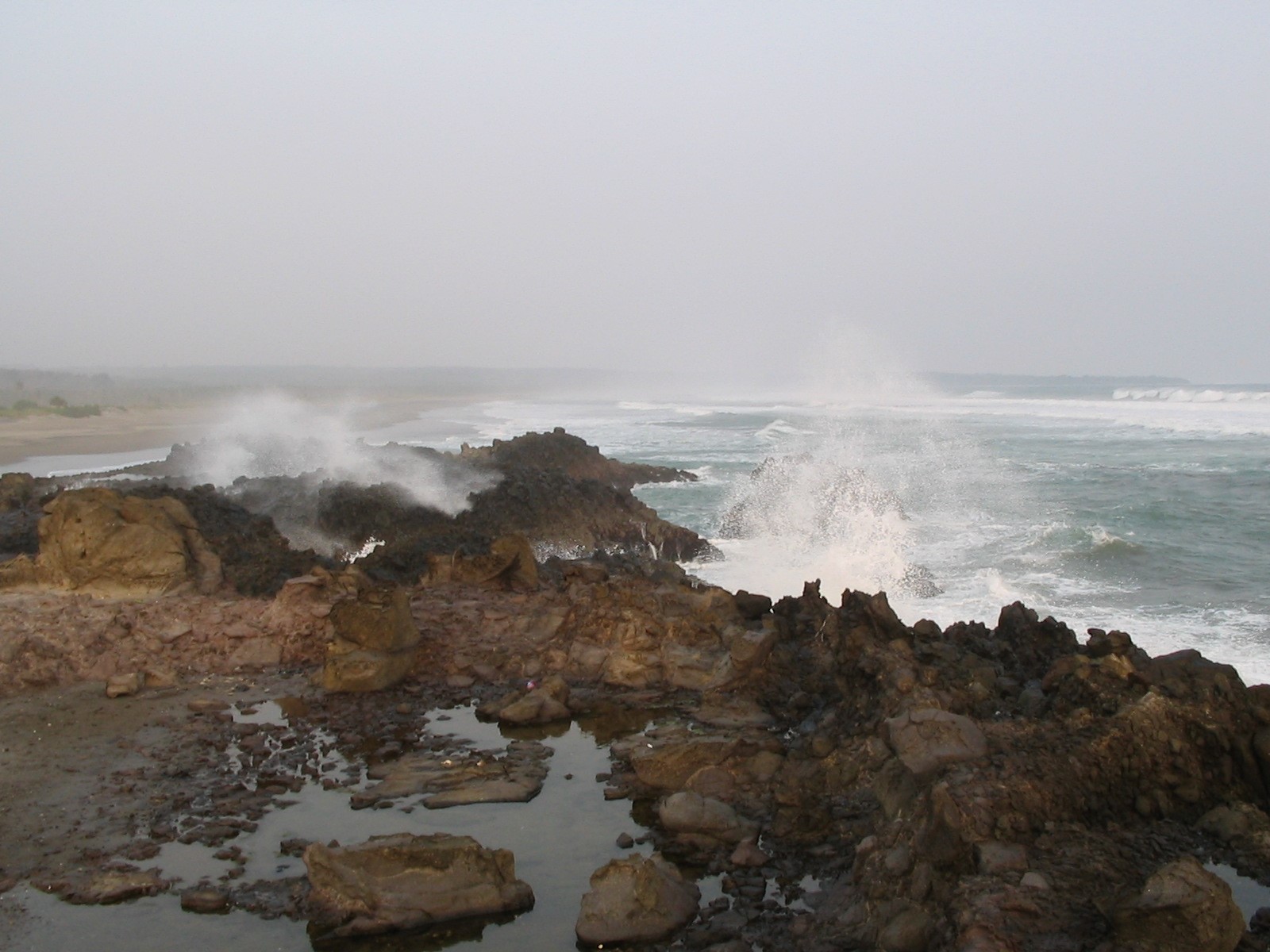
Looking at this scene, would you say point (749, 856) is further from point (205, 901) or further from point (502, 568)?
point (502, 568)

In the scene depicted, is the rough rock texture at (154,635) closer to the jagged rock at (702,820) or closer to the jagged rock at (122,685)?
the jagged rock at (122,685)

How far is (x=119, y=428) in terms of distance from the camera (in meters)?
46.2

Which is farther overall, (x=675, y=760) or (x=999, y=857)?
(x=675, y=760)

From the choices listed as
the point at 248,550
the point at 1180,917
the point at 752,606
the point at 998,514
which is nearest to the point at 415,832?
the point at 1180,917

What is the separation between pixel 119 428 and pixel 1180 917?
49200mm

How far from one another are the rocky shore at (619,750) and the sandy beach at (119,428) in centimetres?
2421

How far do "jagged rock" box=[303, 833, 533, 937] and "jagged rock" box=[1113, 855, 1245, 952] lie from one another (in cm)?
311

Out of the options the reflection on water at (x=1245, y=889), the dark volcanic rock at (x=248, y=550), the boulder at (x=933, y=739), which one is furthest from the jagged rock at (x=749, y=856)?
the dark volcanic rock at (x=248, y=550)

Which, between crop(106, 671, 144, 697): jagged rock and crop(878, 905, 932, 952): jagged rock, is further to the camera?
crop(106, 671, 144, 697): jagged rock

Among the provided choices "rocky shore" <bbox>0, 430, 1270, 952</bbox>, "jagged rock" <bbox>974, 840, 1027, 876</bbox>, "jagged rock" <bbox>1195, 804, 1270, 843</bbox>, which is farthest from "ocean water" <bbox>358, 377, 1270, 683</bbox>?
"jagged rock" <bbox>974, 840, 1027, 876</bbox>

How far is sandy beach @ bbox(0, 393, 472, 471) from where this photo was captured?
121 feet

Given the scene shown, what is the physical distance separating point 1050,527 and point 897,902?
15.3m

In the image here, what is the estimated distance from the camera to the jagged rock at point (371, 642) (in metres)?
9.31

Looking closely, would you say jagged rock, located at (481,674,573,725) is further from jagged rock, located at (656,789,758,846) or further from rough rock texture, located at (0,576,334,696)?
rough rock texture, located at (0,576,334,696)
